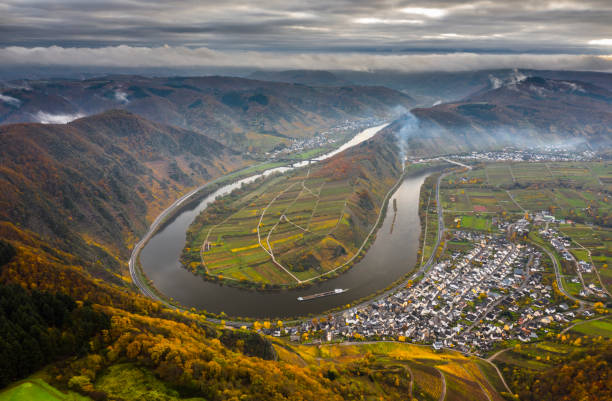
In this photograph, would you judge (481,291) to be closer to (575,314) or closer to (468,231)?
(575,314)

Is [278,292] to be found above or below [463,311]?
below

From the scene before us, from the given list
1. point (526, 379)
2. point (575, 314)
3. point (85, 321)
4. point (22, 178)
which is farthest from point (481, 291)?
point (22, 178)

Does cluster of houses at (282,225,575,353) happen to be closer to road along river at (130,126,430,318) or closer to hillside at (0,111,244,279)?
road along river at (130,126,430,318)

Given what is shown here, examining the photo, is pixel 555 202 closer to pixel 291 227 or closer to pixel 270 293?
pixel 291 227

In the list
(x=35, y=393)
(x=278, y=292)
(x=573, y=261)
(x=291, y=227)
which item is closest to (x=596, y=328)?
(x=573, y=261)

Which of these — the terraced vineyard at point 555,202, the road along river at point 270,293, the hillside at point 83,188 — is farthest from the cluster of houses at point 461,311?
the hillside at point 83,188

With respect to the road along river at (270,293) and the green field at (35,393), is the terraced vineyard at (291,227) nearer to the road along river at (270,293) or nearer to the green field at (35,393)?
the road along river at (270,293)
